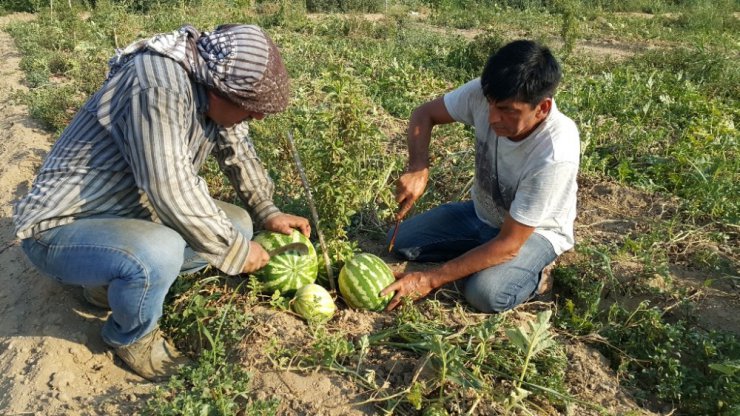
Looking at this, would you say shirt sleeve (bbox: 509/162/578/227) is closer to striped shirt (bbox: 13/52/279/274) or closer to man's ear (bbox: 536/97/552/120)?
man's ear (bbox: 536/97/552/120)

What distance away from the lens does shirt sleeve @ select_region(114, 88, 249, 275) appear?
9.02ft

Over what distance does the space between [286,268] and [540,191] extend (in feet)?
5.13

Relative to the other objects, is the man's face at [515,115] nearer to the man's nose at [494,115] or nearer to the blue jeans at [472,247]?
the man's nose at [494,115]

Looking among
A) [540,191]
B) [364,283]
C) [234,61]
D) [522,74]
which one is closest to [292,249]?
[364,283]

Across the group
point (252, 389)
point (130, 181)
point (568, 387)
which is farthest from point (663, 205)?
point (130, 181)

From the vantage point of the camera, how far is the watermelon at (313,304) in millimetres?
3441

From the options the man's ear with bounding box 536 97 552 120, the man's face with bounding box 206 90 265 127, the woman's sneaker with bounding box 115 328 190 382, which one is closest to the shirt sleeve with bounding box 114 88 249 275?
the man's face with bounding box 206 90 265 127

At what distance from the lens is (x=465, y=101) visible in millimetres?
4020

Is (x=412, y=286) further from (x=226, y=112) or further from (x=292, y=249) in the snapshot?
(x=226, y=112)

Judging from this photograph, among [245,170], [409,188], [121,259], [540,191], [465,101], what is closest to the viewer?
[121,259]

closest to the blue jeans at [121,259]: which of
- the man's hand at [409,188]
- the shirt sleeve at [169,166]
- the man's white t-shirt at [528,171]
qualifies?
the shirt sleeve at [169,166]

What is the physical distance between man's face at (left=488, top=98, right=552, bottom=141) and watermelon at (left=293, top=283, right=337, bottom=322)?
1405 mm

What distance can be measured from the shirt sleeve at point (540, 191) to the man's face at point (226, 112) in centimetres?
154

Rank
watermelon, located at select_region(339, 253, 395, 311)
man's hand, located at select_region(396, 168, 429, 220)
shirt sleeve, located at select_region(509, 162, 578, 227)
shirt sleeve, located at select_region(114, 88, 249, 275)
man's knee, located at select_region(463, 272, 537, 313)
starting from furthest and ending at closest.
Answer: man's hand, located at select_region(396, 168, 429, 220) → man's knee, located at select_region(463, 272, 537, 313) → watermelon, located at select_region(339, 253, 395, 311) → shirt sleeve, located at select_region(509, 162, 578, 227) → shirt sleeve, located at select_region(114, 88, 249, 275)
